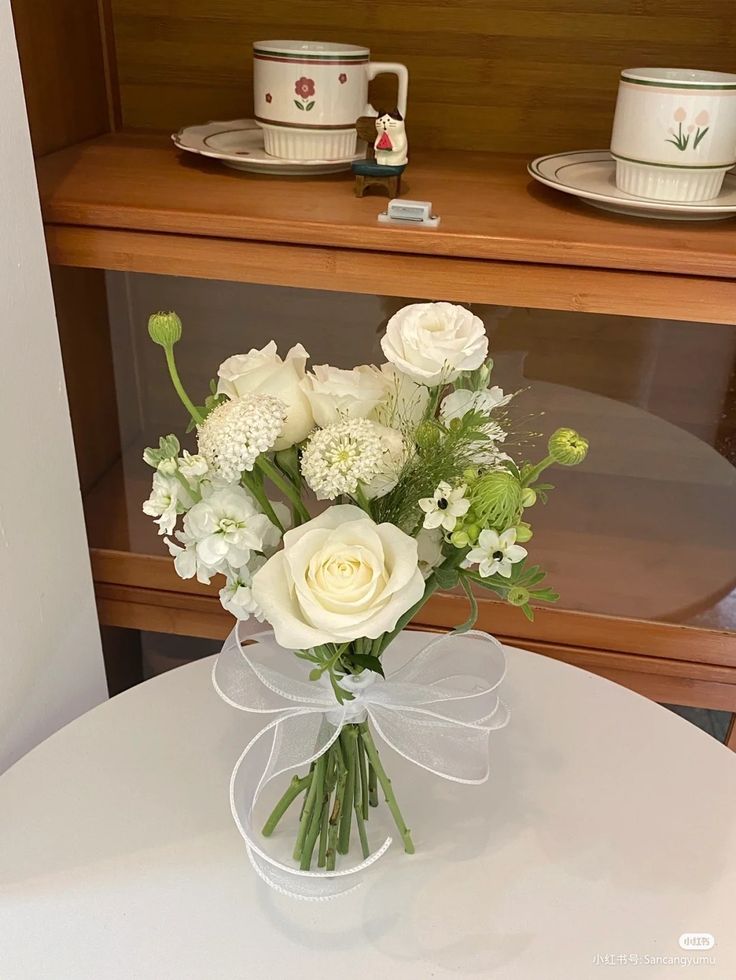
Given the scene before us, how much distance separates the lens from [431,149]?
1.05 m

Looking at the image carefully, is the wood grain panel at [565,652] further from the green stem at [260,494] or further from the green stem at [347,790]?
the green stem at [260,494]

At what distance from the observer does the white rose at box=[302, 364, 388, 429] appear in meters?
0.55

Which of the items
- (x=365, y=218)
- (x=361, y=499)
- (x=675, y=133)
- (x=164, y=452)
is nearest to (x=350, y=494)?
(x=361, y=499)

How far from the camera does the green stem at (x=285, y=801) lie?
700 mm

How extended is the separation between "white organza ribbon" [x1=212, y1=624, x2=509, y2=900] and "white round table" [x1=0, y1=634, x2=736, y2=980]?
4 cm

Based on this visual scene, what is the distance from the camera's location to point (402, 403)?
59 centimetres

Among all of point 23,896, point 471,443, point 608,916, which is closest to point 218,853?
point 23,896

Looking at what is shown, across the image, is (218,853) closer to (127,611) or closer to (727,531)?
(127,611)

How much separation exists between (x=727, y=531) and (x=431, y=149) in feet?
1.79

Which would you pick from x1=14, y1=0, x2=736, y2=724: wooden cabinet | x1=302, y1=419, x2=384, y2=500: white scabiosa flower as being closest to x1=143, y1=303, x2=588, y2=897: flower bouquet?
x1=302, y1=419, x2=384, y2=500: white scabiosa flower

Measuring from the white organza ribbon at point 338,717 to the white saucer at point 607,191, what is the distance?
41 cm

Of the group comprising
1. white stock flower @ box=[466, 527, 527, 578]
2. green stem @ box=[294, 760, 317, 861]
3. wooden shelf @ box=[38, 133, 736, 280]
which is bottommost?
green stem @ box=[294, 760, 317, 861]

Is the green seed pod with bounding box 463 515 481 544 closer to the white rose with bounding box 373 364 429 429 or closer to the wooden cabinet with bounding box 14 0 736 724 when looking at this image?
the white rose with bounding box 373 364 429 429

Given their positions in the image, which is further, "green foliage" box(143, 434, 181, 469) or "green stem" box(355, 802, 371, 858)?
"green stem" box(355, 802, 371, 858)
